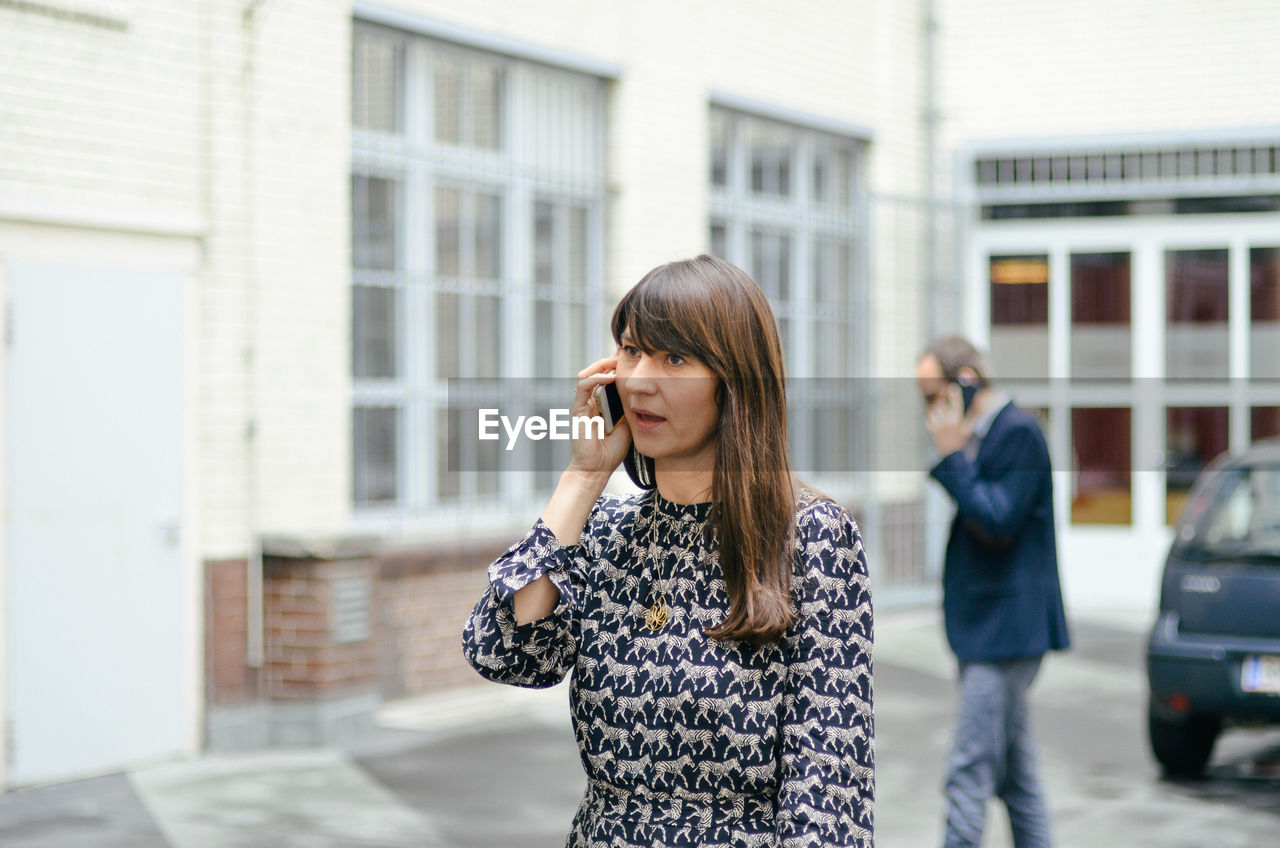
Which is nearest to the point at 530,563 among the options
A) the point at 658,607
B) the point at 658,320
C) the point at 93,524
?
the point at 658,607

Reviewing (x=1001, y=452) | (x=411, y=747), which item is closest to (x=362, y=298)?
(x=411, y=747)

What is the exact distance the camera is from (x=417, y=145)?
29.1ft

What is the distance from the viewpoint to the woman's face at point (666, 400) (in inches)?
94.6

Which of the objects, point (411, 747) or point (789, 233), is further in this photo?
point (789, 233)

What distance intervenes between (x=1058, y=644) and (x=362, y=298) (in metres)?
4.84

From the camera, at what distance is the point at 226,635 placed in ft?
25.2

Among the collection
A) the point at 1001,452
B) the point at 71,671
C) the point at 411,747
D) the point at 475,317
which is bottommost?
the point at 411,747

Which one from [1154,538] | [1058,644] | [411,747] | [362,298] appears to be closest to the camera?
[1058,644]

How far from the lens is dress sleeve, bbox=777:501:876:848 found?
2287mm

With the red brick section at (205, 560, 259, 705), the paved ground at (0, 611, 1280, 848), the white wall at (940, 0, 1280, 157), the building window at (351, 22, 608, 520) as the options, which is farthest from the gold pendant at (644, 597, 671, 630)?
the white wall at (940, 0, 1280, 157)

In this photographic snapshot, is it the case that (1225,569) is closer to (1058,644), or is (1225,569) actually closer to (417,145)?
(1058,644)

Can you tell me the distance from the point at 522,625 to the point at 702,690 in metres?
0.32

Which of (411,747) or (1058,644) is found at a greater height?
(1058,644)

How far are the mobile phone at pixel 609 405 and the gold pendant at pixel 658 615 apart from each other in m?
0.30
